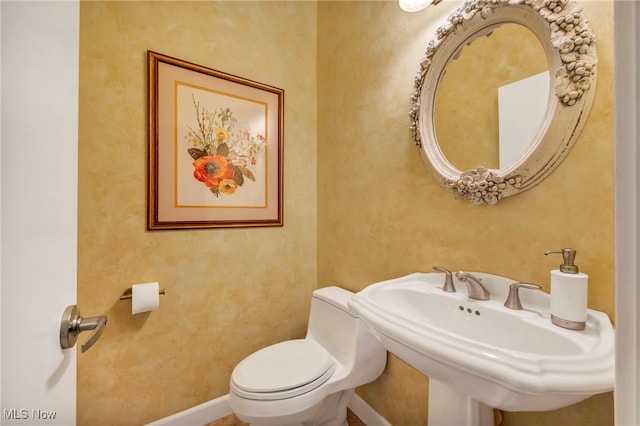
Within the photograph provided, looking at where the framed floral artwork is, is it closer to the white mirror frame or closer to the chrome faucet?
the white mirror frame

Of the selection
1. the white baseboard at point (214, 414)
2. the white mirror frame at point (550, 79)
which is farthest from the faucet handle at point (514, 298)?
the white baseboard at point (214, 414)

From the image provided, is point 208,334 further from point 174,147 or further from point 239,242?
point 174,147

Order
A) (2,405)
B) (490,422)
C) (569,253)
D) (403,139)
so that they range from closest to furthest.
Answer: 1. (2,405)
2. (569,253)
3. (490,422)
4. (403,139)

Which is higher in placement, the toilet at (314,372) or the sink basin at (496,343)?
the sink basin at (496,343)

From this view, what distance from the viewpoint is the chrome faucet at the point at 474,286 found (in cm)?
92

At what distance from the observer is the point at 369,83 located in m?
1.40

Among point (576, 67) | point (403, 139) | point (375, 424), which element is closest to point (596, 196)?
point (576, 67)

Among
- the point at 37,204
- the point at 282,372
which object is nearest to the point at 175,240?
the point at 282,372

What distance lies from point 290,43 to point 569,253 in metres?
1.75

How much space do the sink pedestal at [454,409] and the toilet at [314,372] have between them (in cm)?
41

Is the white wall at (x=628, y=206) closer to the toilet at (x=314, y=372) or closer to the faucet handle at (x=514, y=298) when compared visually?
the faucet handle at (x=514, y=298)

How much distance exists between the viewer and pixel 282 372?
1.16m

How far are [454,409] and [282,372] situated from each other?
682 millimetres

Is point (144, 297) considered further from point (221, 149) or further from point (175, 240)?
point (221, 149)
